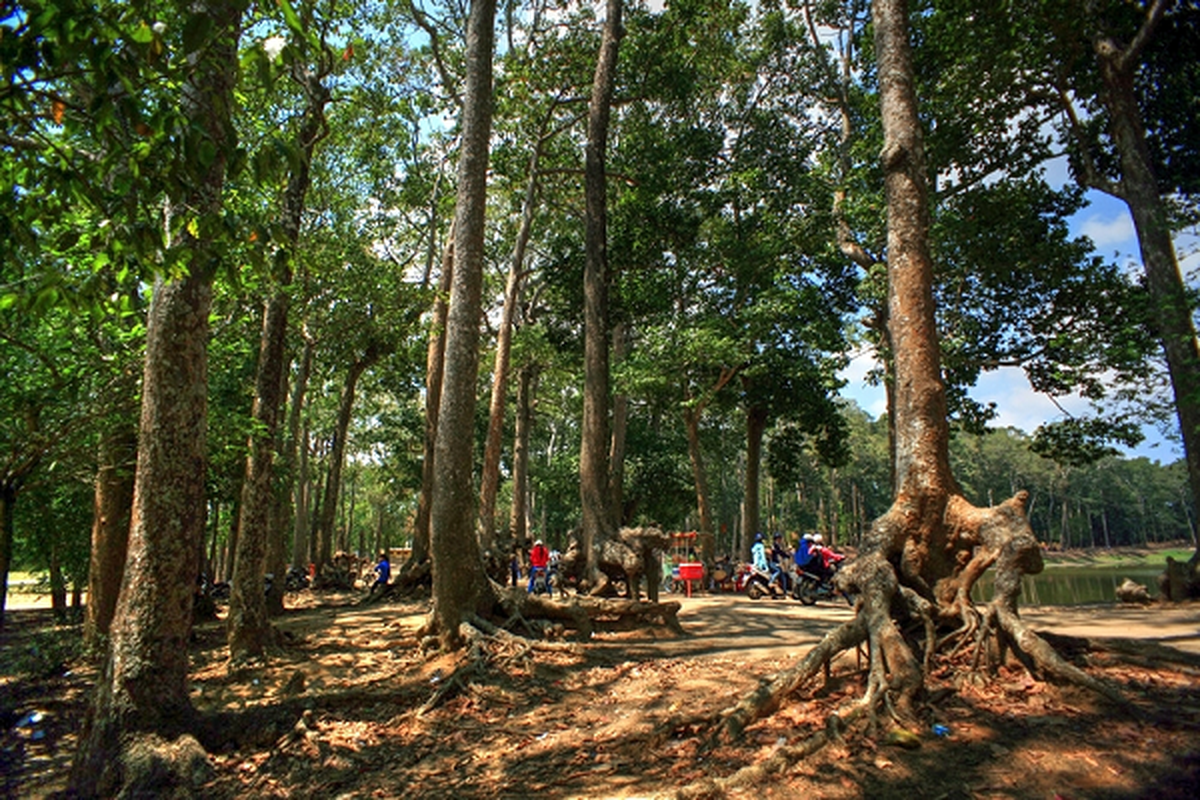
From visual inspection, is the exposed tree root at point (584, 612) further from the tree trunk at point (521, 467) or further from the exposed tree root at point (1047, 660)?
the tree trunk at point (521, 467)

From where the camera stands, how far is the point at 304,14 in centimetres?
286

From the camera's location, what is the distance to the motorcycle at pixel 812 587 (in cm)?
1332

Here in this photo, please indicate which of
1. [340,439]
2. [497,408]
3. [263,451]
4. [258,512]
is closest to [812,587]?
[497,408]

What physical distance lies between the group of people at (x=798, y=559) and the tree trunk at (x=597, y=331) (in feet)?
16.7

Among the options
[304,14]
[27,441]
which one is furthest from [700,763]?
[27,441]

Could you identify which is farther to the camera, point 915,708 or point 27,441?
point 27,441

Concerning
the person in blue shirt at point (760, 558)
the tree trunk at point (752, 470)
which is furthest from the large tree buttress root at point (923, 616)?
the tree trunk at point (752, 470)

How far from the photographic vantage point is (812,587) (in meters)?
13.5

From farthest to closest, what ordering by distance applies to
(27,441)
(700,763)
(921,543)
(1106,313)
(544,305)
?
1. (544,305)
2. (1106,313)
3. (27,441)
4. (921,543)
5. (700,763)

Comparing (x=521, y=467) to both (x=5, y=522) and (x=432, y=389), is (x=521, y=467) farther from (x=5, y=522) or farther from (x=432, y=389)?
(x=5, y=522)

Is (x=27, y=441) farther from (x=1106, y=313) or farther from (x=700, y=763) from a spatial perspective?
(x=1106, y=313)

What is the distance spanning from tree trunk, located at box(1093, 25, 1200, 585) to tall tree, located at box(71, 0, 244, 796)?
45.5ft

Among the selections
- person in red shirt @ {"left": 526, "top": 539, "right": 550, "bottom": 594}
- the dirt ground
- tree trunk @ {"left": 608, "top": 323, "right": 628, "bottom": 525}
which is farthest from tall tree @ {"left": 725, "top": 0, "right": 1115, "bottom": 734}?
person in red shirt @ {"left": 526, "top": 539, "right": 550, "bottom": 594}

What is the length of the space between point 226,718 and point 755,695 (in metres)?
4.13
